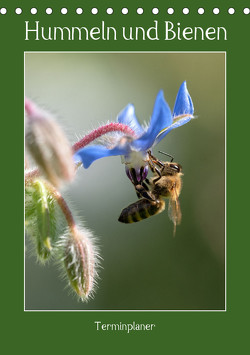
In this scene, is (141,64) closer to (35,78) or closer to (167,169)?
(35,78)

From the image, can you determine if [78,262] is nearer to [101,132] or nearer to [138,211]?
[138,211]

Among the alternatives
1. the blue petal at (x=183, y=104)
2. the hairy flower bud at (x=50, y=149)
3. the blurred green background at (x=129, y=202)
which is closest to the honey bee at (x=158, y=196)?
the blue petal at (x=183, y=104)

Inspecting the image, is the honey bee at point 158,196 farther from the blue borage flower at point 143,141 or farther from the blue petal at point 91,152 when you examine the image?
the blue petal at point 91,152

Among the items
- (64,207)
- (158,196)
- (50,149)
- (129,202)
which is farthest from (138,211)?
(129,202)

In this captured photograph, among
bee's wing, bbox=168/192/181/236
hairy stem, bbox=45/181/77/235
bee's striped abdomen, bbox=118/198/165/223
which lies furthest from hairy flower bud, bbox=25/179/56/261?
bee's wing, bbox=168/192/181/236

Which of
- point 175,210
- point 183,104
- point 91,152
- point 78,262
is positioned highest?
point 183,104

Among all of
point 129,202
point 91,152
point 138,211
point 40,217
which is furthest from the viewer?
point 129,202

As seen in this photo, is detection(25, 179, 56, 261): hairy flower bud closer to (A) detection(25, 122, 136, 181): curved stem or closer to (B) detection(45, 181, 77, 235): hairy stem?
(B) detection(45, 181, 77, 235): hairy stem

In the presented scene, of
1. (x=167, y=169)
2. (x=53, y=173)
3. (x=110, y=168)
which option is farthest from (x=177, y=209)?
(x=110, y=168)
